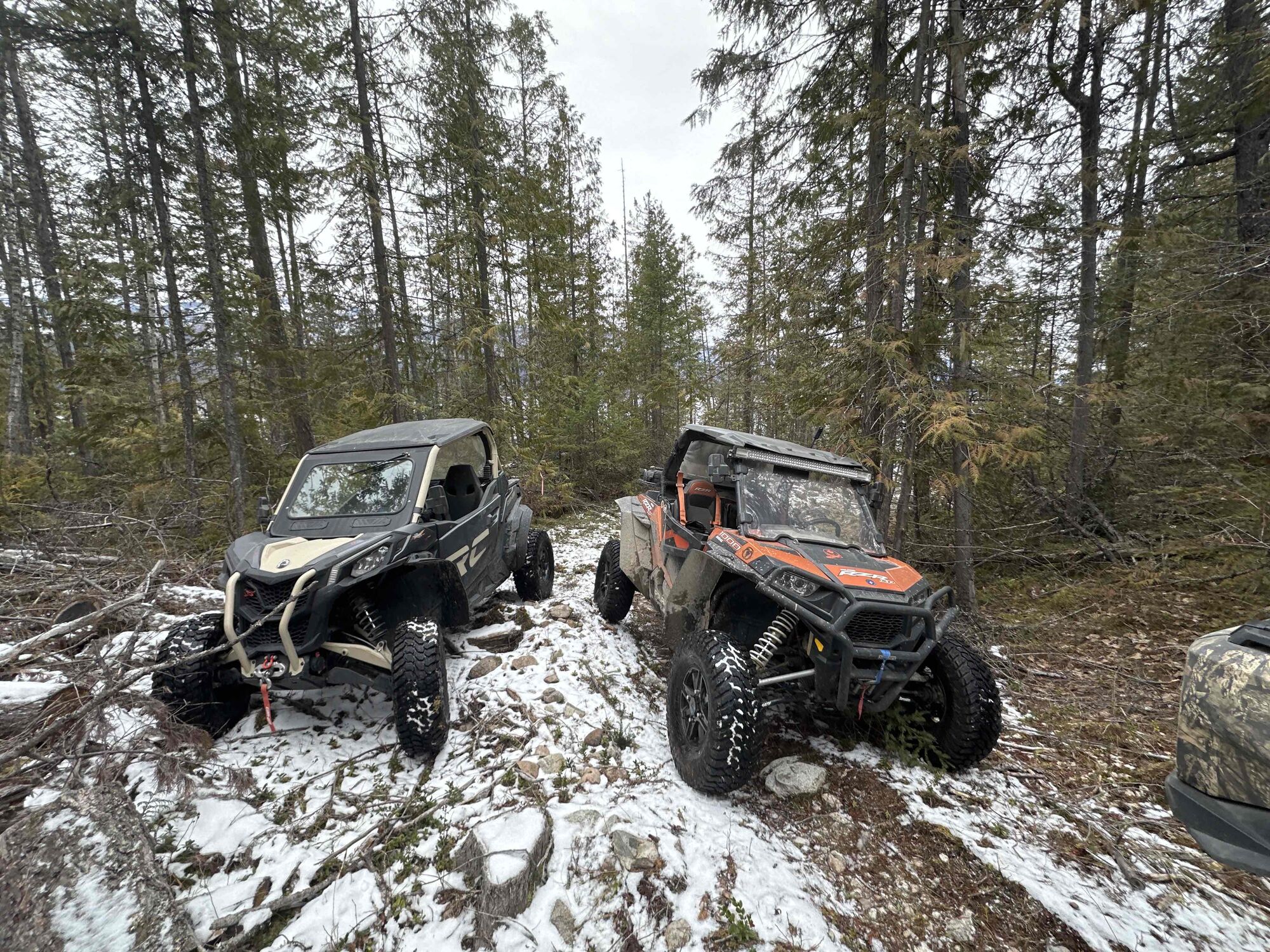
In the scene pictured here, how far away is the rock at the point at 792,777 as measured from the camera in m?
3.07

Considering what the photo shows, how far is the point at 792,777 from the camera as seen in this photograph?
10.3 feet

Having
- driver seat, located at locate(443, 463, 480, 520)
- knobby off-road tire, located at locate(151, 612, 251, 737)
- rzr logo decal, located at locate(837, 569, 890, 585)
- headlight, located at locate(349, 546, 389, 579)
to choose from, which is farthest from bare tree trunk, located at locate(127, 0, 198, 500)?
rzr logo decal, located at locate(837, 569, 890, 585)

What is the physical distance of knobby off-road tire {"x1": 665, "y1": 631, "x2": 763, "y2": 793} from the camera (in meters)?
2.78

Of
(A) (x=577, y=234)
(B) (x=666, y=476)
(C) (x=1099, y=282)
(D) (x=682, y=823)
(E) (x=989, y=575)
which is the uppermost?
(A) (x=577, y=234)

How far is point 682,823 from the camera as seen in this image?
2766 mm

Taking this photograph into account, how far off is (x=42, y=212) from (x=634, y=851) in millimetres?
15342

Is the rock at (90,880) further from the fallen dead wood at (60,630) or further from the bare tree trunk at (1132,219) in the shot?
the bare tree trunk at (1132,219)

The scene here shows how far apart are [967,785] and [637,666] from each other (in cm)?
266

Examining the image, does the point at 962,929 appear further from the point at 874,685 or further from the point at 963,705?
the point at 963,705

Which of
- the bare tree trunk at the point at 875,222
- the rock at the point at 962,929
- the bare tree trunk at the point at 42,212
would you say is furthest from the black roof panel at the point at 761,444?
the bare tree trunk at the point at 42,212

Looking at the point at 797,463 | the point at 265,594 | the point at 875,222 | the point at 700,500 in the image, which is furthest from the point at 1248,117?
the point at 265,594

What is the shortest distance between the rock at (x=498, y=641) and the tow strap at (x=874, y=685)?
10.3ft

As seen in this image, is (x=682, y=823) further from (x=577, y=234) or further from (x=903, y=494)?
(x=577, y=234)

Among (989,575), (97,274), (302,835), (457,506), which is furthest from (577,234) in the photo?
(302,835)
